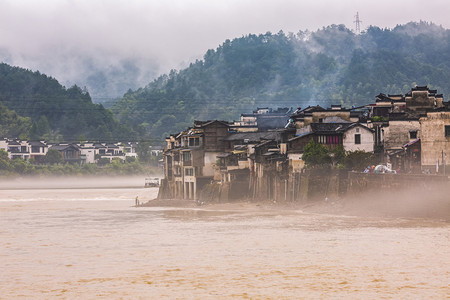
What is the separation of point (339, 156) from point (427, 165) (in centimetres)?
935

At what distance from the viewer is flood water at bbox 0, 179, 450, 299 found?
2941 cm

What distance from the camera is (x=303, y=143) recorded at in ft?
232

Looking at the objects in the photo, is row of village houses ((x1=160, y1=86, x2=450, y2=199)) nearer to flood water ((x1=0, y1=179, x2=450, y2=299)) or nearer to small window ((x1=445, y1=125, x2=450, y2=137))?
small window ((x1=445, y1=125, x2=450, y2=137))

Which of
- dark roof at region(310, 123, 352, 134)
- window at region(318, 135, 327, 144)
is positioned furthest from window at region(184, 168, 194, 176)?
window at region(318, 135, 327, 144)

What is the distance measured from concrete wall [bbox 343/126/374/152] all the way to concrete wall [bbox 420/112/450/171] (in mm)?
Result: 11694

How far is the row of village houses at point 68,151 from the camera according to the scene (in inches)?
6772

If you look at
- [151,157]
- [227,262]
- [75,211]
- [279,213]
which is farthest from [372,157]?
[151,157]

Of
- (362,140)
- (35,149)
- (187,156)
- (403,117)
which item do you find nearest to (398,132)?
(403,117)

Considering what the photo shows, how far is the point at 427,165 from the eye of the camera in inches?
2345

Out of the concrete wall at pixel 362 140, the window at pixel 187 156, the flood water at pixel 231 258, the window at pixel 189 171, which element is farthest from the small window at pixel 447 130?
the window at pixel 187 156

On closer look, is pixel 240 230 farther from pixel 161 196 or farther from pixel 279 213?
pixel 161 196

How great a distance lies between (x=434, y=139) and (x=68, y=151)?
424ft

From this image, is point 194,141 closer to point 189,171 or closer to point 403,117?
point 189,171

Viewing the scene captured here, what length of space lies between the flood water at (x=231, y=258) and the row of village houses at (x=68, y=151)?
118m
